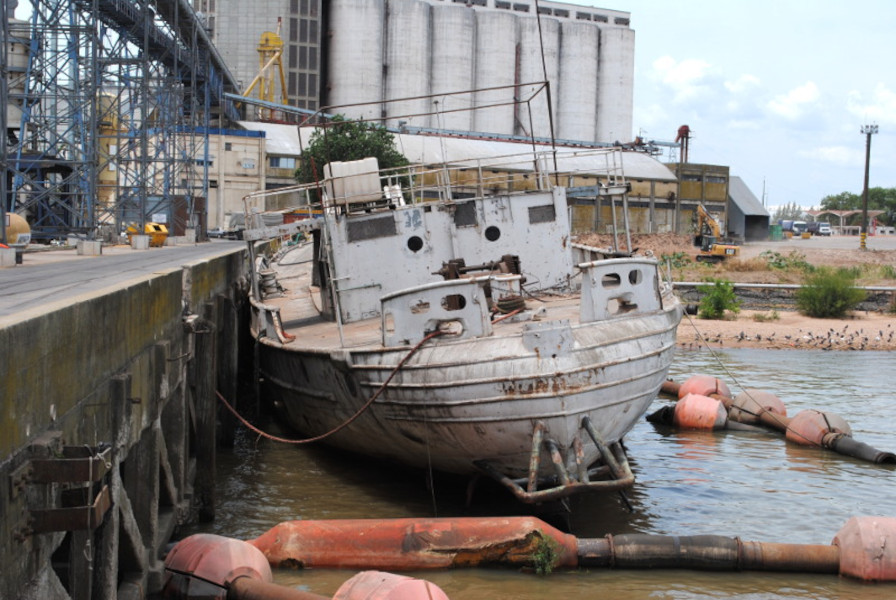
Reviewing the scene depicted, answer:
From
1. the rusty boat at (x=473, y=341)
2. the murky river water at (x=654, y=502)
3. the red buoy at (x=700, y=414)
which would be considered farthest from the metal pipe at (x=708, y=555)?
the red buoy at (x=700, y=414)

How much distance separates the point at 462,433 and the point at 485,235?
507cm

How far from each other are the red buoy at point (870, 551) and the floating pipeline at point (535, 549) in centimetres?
1

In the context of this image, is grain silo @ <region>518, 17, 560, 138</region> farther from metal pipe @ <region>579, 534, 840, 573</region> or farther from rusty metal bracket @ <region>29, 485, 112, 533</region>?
rusty metal bracket @ <region>29, 485, 112, 533</region>

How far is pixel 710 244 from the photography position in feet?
217

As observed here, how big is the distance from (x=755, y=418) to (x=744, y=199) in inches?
3073

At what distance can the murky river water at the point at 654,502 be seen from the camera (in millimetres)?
10586

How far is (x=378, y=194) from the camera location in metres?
16.4

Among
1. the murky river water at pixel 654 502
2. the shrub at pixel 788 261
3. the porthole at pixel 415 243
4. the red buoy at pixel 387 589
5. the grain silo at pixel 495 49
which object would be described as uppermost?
the grain silo at pixel 495 49

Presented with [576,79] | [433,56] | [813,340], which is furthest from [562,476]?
[576,79]

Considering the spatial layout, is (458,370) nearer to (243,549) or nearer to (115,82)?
(243,549)

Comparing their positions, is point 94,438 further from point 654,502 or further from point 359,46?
point 359,46

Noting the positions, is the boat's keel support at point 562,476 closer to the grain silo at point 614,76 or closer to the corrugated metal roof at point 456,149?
the corrugated metal roof at point 456,149

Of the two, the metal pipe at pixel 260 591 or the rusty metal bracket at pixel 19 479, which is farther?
the metal pipe at pixel 260 591

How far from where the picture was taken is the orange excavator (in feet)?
205
